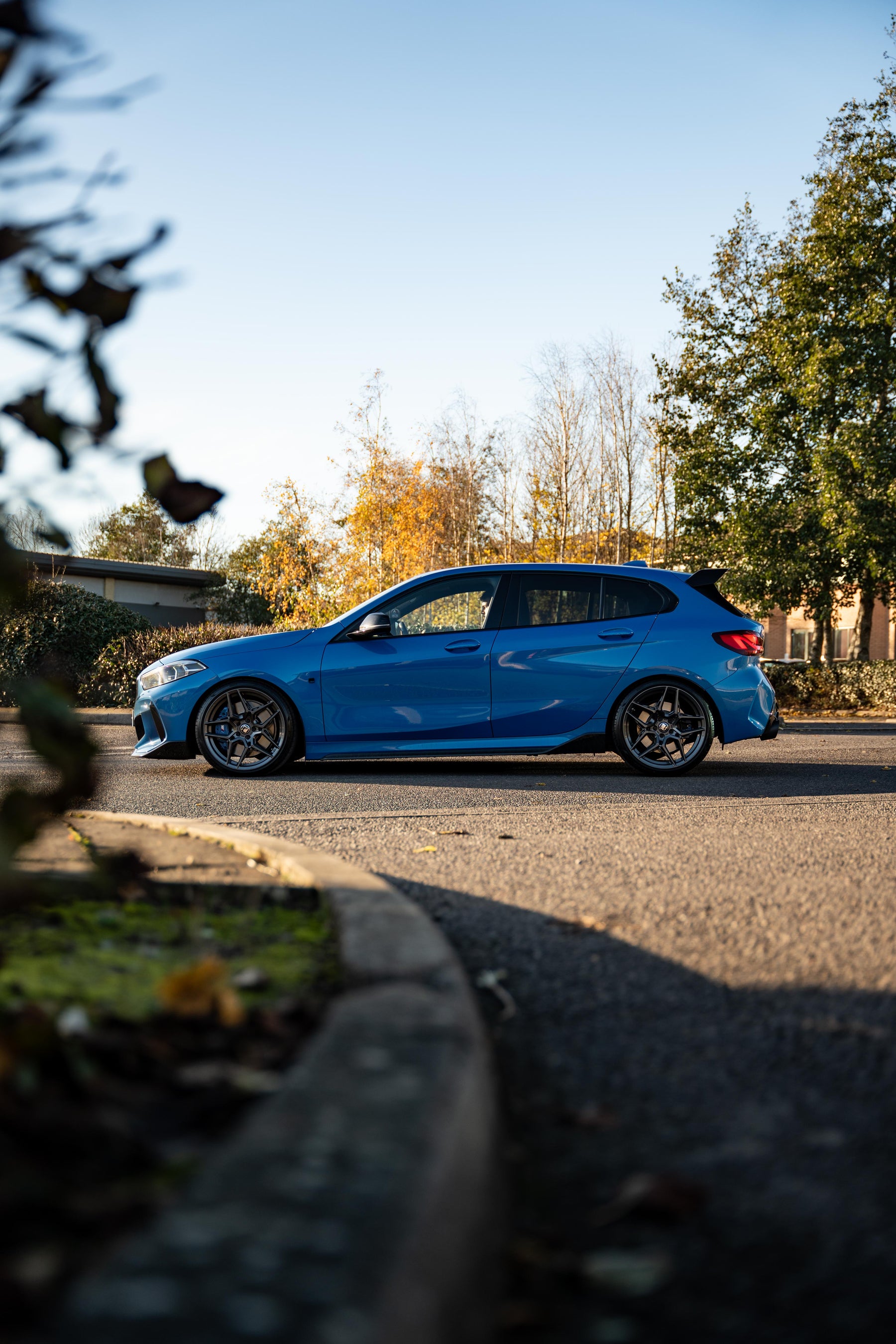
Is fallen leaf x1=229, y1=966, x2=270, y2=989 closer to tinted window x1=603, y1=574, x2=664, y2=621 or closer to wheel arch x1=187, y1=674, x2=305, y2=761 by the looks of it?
wheel arch x1=187, y1=674, x2=305, y2=761

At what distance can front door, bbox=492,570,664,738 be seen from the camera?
8188mm

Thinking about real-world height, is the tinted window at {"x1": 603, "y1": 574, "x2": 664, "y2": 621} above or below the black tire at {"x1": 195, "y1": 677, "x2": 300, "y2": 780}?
above

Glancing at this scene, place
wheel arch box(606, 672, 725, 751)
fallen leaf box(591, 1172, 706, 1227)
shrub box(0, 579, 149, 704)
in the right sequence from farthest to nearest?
shrub box(0, 579, 149, 704) → wheel arch box(606, 672, 725, 751) → fallen leaf box(591, 1172, 706, 1227)

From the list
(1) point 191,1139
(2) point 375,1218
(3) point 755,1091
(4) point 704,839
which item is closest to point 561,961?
(3) point 755,1091

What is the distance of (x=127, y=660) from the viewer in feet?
58.7

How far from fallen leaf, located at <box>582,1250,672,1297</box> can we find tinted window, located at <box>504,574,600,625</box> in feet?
22.3

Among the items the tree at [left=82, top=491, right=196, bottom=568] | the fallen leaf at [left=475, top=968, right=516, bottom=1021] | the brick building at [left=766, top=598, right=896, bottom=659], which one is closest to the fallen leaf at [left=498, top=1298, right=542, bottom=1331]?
the fallen leaf at [left=475, top=968, right=516, bottom=1021]

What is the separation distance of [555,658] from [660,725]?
935 mm

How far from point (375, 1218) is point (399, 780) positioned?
6.73m

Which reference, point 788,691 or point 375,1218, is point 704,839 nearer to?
point 375,1218

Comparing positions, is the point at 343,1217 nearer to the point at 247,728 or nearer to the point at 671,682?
the point at 247,728

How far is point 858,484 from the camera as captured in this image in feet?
70.6

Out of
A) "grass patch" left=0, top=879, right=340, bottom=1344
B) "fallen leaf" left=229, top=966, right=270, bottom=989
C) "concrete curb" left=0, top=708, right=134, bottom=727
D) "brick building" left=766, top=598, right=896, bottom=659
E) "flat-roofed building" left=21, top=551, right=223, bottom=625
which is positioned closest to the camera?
"grass patch" left=0, top=879, right=340, bottom=1344

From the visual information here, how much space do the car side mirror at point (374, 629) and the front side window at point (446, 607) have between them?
0.27 ft
